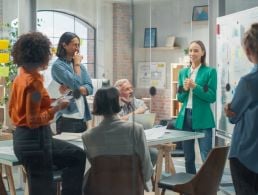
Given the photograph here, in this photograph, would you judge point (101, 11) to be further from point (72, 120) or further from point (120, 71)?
point (72, 120)

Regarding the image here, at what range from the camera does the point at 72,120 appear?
3.82 m

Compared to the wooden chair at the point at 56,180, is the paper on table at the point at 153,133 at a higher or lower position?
higher

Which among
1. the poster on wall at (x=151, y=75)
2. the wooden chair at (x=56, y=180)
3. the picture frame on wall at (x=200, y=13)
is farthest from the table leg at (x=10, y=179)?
the picture frame on wall at (x=200, y=13)

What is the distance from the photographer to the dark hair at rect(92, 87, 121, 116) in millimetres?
3688

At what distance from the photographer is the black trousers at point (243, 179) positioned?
9.60ft

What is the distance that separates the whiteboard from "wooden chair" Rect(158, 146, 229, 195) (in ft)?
3.32

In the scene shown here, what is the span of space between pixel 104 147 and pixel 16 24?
1581mm

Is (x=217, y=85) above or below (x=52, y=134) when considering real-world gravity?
above

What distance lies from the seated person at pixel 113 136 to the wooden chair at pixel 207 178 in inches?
13.0

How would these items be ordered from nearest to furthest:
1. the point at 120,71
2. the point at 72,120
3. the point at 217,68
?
the point at 72,120
the point at 120,71
the point at 217,68

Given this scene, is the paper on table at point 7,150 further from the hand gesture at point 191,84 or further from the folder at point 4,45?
the hand gesture at point 191,84

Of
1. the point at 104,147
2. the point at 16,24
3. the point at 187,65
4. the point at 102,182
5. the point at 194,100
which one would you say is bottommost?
the point at 102,182

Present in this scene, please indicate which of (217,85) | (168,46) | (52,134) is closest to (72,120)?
(52,134)

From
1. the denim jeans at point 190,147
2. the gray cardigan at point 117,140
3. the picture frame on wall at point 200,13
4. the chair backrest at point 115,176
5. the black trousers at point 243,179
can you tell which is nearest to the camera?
the black trousers at point 243,179
